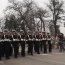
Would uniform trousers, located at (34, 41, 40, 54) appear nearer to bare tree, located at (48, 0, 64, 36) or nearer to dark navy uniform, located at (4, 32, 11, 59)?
dark navy uniform, located at (4, 32, 11, 59)

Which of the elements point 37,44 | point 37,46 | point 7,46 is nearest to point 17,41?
point 7,46

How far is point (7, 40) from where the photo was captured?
17875mm

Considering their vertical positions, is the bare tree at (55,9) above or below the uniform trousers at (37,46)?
above

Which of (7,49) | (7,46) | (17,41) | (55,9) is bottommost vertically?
(7,49)

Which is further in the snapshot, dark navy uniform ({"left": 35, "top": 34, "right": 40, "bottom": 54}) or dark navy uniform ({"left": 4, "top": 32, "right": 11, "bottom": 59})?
dark navy uniform ({"left": 35, "top": 34, "right": 40, "bottom": 54})

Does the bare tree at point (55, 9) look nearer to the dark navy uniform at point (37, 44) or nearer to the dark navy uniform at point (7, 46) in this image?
the dark navy uniform at point (37, 44)

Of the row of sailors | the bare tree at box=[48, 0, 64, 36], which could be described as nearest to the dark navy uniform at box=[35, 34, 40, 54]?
the row of sailors

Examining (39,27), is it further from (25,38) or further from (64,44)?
(25,38)

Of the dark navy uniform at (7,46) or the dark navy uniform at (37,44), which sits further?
the dark navy uniform at (37,44)

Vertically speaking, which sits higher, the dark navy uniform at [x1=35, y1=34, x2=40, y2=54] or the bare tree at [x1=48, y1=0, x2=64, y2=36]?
the bare tree at [x1=48, y1=0, x2=64, y2=36]

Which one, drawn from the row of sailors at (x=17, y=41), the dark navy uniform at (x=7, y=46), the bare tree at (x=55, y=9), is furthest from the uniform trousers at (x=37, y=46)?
the bare tree at (x=55, y=9)

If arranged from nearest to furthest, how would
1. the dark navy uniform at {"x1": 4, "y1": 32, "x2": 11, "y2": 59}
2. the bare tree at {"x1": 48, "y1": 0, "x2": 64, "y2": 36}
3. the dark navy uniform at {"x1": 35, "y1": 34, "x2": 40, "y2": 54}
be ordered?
the dark navy uniform at {"x1": 4, "y1": 32, "x2": 11, "y2": 59}, the dark navy uniform at {"x1": 35, "y1": 34, "x2": 40, "y2": 54}, the bare tree at {"x1": 48, "y1": 0, "x2": 64, "y2": 36}

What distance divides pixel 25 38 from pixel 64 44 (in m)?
4.98

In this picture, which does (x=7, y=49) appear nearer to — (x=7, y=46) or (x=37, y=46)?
(x=7, y=46)
